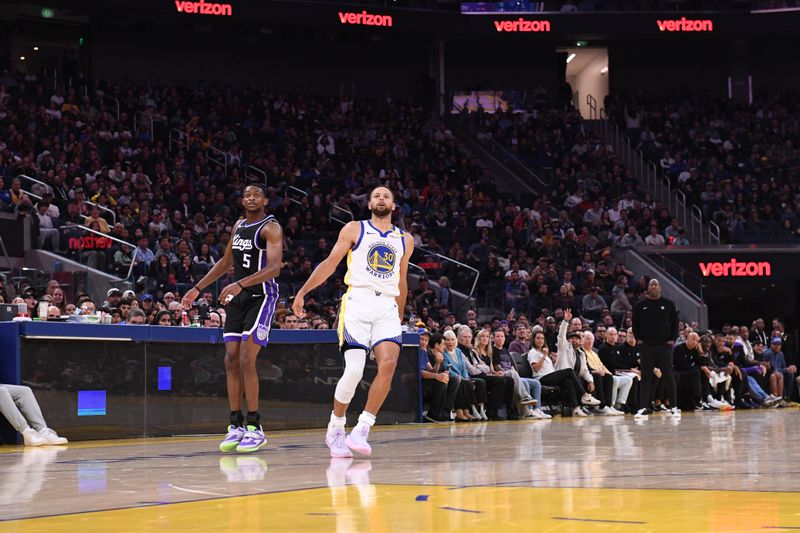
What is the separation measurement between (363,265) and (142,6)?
999 inches

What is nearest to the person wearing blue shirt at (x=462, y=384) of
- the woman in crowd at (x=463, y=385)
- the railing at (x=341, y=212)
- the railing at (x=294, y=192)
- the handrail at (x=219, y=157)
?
the woman in crowd at (x=463, y=385)

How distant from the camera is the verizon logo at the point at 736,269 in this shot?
94.2 feet

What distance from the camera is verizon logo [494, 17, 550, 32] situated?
37188 mm

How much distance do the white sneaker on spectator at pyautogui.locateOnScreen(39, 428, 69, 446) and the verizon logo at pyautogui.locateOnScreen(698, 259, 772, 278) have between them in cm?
2041

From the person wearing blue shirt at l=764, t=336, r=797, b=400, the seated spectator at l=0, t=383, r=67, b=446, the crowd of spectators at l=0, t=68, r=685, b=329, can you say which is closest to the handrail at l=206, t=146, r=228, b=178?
the crowd of spectators at l=0, t=68, r=685, b=329

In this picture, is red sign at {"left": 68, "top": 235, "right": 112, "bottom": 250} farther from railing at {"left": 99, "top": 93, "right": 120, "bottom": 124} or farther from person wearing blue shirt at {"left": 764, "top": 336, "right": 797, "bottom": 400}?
person wearing blue shirt at {"left": 764, "top": 336, "right": 797, "bottom": 400}

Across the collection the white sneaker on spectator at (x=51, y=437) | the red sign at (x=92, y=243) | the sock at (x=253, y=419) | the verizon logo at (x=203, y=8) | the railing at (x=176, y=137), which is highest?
the verizon logo at (x=203, y=8)

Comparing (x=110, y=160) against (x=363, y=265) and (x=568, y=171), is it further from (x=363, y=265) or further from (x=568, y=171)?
(x=363, y=265)

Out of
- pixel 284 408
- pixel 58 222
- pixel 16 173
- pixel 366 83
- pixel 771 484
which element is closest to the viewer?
pixel 771 484

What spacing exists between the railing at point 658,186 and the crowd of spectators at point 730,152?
0.22m

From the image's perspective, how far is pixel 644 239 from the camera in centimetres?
2936

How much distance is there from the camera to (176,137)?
96.7ft

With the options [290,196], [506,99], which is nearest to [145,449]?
[290,196]

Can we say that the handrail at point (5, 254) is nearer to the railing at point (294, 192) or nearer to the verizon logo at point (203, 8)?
the railing at point (294, 192)
